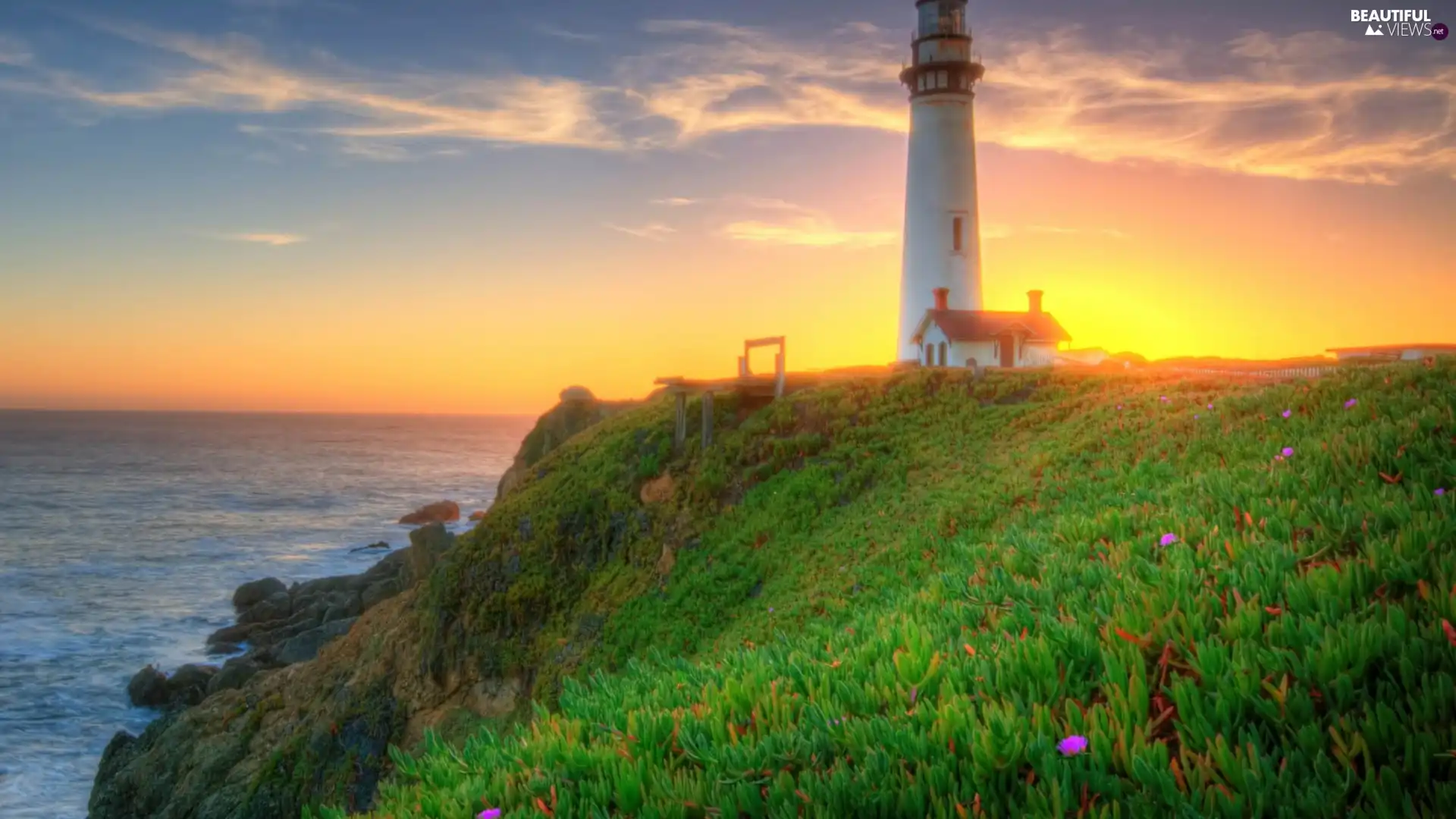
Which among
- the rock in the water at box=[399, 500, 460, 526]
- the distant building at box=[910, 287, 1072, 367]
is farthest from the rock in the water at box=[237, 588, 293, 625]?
the distant building at box=[910, 287, 1072, 367]

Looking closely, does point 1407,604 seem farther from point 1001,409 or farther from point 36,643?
point 36,643

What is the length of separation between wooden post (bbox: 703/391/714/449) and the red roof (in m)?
18.1

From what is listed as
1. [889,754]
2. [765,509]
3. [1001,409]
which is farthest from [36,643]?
[889,754]

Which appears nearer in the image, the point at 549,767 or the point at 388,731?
the point at 549,767

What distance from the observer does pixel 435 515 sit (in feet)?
243

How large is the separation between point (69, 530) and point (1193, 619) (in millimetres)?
81190

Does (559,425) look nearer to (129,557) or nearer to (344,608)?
(344,608)

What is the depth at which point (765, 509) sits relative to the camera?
1888cm

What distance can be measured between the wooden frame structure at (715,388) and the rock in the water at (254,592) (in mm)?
29968

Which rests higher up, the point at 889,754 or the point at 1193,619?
the point at 1193,619

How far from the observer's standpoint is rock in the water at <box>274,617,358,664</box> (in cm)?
3325

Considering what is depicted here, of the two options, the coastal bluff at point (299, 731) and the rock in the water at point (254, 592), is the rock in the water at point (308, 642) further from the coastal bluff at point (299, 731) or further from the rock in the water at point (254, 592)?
the rock in the water at point (254, 592)

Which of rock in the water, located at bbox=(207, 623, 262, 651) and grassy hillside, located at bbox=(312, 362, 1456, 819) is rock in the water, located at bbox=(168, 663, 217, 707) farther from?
grassy hillside, located at bbox=(312, 362, 1456, 819)

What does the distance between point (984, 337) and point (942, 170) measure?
738 centimetres
